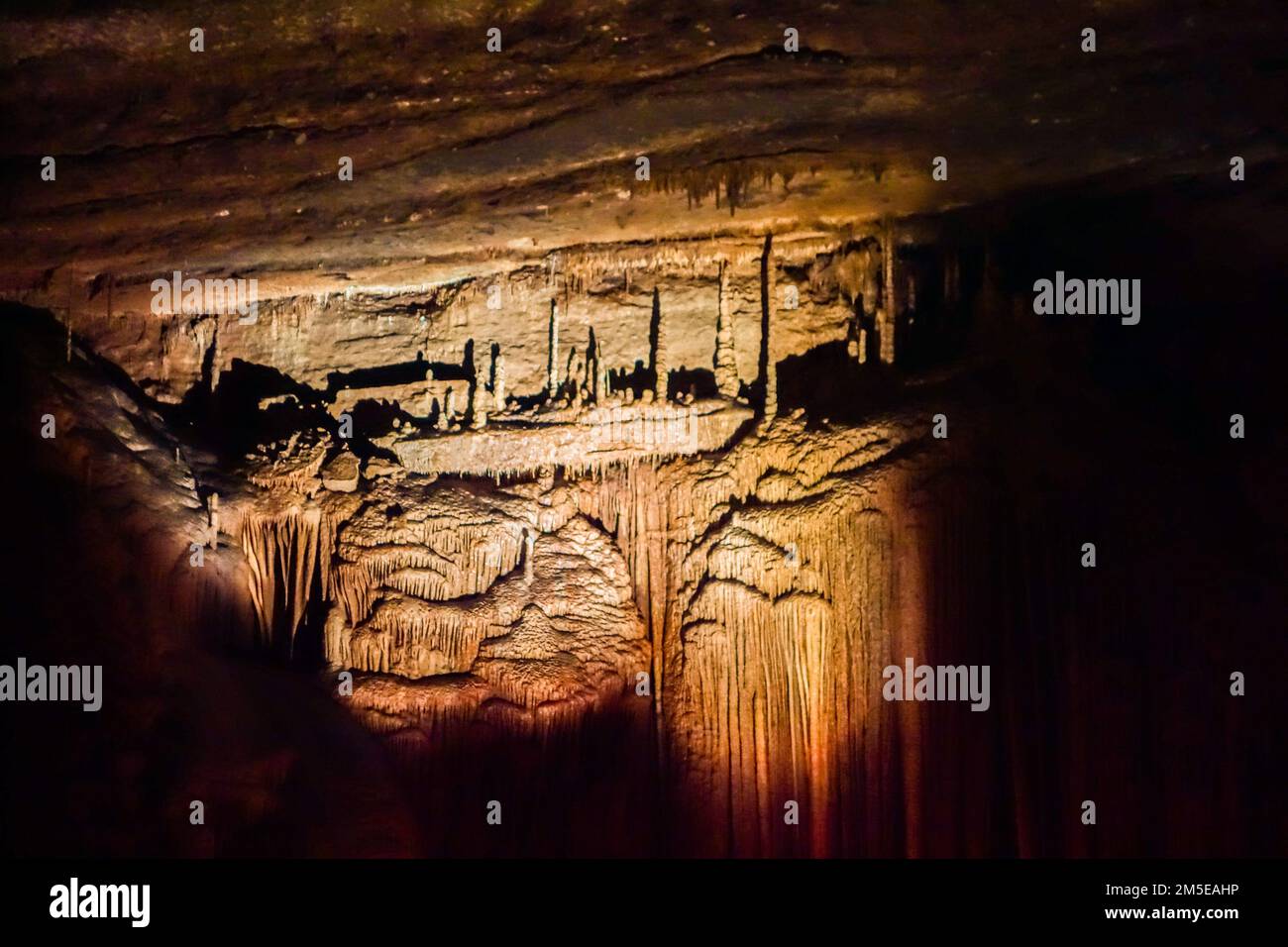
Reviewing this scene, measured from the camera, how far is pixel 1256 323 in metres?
5.88


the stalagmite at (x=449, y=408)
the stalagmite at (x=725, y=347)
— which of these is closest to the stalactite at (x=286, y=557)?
the stalagmite at (x=449, y=408)

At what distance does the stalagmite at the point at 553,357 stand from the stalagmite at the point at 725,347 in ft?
3.50

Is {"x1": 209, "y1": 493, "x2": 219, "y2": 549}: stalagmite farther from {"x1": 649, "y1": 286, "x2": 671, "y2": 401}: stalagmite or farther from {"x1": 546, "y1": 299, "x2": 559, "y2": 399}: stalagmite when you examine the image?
{"x1": 649, "y1": 286, "x2": 671, "y2": 401}: stalagmite

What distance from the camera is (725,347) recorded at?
686 cm

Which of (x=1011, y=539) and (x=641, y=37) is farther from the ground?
(x=641, y=37)

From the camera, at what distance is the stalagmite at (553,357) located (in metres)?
7.19

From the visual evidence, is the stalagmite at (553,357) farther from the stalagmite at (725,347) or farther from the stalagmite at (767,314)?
the stalagmite at (767,314)

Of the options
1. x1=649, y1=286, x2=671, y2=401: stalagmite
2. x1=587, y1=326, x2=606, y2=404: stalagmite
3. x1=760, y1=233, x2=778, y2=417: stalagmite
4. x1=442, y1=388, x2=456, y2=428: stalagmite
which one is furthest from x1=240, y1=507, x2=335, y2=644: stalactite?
x1=760, y1=233, x2=778, y2=417: stalagmite

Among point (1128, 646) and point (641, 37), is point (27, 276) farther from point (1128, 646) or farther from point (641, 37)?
point (1128, 646)

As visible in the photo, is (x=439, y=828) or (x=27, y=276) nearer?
(x=439, y=828)

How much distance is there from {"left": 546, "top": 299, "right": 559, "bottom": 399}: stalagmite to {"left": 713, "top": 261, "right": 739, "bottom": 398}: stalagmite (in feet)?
3.50

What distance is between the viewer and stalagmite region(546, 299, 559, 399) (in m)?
7.19
